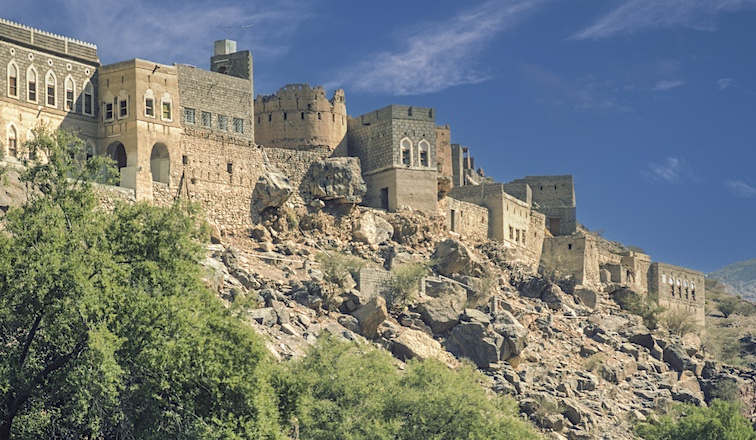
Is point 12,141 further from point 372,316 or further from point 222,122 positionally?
point 372,316

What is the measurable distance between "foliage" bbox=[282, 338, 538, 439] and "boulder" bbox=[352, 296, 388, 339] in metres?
8.25

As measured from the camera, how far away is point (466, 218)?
81.2m

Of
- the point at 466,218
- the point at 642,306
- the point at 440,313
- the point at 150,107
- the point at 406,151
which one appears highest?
the point at 150,107

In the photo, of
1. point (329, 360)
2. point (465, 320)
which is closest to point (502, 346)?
point (465, 320)

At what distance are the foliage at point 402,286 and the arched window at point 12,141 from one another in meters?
18.0

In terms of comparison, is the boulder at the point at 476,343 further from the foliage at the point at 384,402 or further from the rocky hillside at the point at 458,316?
the foliage at the point at 384,402

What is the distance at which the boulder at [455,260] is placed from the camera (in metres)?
73.8

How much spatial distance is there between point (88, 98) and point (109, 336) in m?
30.1

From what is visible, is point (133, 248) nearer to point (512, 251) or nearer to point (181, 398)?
point (181, 398)

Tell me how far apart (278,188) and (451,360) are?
12.6m

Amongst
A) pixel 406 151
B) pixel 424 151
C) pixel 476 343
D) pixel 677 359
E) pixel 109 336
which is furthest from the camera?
pixel 677 359

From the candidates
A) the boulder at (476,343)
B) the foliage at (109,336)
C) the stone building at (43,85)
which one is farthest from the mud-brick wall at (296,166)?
the foliage at (109,336)

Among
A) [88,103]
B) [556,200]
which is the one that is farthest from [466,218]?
[88,103]

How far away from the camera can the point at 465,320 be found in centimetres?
6912
